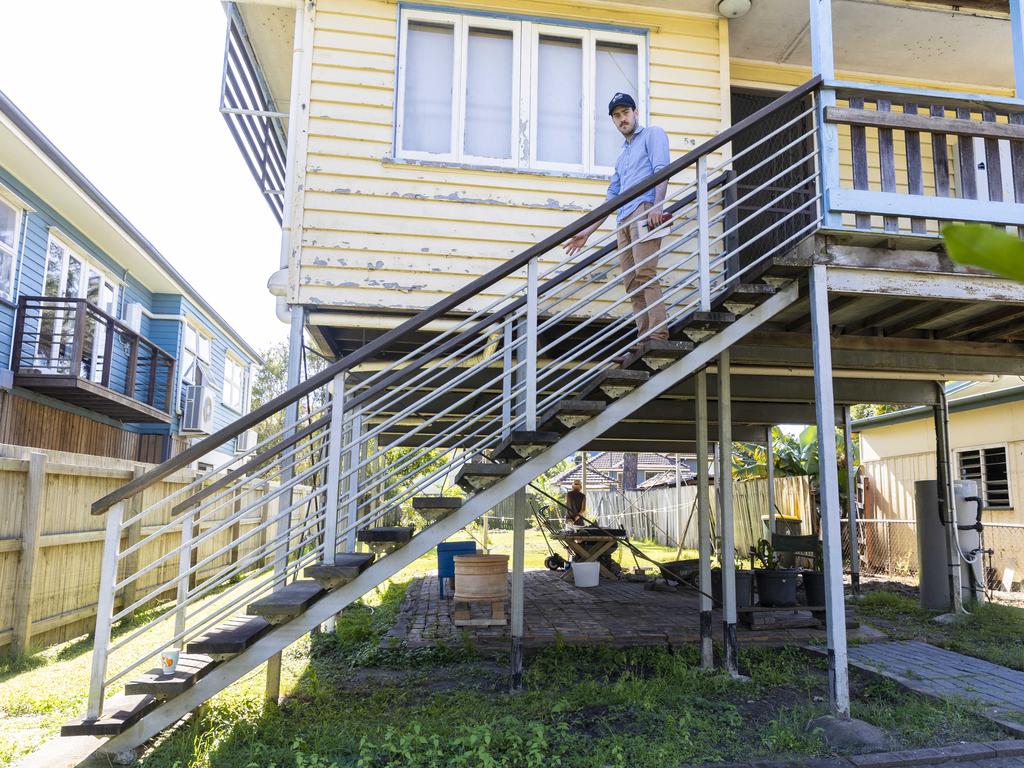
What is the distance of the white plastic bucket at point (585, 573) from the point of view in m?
10.0

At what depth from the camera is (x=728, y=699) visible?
5016 mm

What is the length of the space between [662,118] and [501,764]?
540 cm

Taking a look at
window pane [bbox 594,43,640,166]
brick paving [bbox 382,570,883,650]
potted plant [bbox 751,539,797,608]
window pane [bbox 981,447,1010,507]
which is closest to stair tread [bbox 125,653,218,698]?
brick paving [bbox 382,570,883,650]

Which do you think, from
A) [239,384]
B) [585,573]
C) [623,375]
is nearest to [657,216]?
[623,375]

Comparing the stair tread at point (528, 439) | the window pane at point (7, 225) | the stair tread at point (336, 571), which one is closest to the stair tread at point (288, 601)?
the stair tread at point (336, 571)

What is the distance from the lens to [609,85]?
6.80 metres

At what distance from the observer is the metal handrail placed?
3934mm

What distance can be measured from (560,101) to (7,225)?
29.4 feet

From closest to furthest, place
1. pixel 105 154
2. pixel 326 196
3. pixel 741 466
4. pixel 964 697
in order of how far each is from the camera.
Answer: pixel 964 697 → pixel 326 196 → pixel 741 466 → pixel 105 154

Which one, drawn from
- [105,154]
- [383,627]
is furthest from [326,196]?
[105,154]

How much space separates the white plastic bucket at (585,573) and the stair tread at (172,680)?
6407 mm

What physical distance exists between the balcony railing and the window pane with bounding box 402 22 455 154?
7.73 m

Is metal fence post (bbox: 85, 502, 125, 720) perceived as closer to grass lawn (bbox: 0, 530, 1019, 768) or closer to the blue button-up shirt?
grass lawn (bbox: 0, 530, 1019, 768)

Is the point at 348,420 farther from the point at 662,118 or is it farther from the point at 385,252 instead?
the point at 662,118
